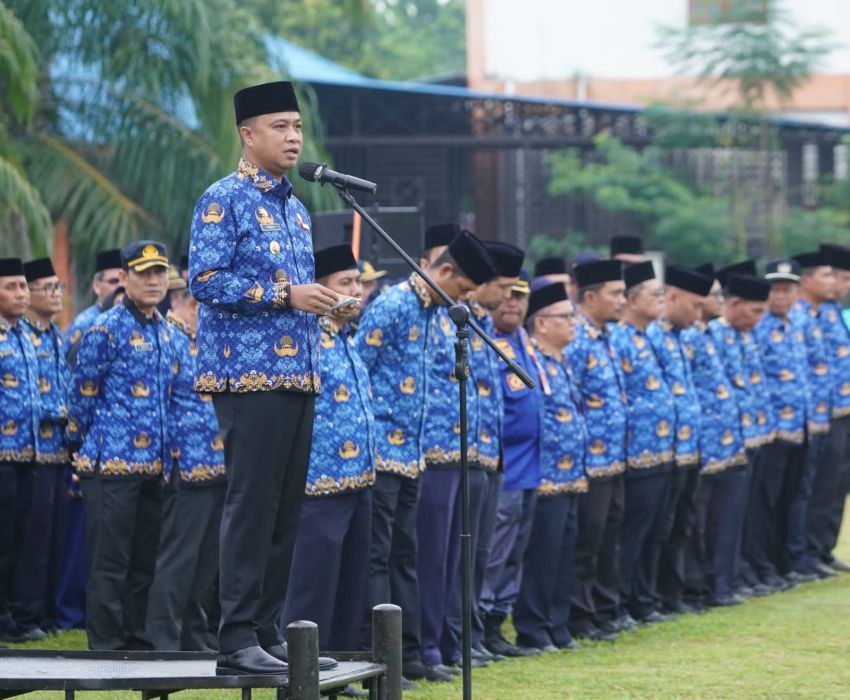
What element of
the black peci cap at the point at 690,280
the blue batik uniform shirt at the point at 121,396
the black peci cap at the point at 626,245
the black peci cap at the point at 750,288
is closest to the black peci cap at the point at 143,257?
the blue batik uniform shirt at the point at 121,396

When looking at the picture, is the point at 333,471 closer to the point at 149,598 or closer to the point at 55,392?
the point at 149,598

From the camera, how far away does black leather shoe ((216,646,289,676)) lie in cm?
531

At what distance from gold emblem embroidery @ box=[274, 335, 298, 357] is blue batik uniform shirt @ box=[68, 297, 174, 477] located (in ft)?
8.60

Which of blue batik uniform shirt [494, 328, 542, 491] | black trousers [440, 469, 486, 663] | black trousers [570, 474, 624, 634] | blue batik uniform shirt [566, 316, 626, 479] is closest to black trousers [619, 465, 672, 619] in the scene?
black trousers [570, 474, 624, 634]

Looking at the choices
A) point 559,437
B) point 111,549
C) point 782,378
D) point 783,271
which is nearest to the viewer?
point 111,549

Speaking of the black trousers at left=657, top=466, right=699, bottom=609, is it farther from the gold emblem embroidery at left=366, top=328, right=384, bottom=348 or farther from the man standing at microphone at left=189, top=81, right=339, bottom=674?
the man standing at microphone at left=189, top=81, right=339, bottom=674

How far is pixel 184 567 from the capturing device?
314 inches

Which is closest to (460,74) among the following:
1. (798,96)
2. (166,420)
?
(798,96)

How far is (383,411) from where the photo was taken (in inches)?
299

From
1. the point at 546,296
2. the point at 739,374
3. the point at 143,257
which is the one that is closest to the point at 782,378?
the point at 739,374

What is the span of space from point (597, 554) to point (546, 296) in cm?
154

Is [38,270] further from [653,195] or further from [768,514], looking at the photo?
[653,195]

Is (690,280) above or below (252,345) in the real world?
below

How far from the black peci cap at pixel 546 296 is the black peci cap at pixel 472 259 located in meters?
1.38
